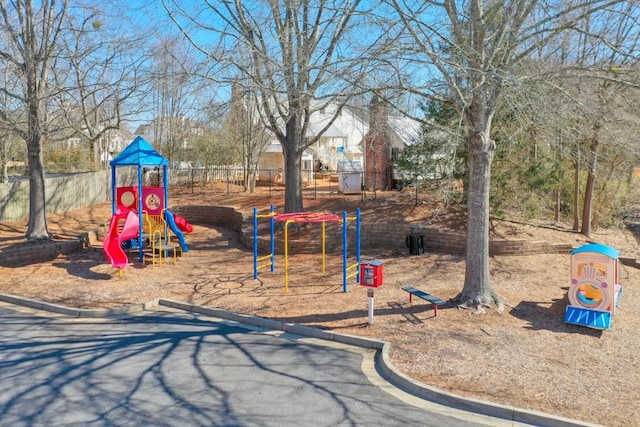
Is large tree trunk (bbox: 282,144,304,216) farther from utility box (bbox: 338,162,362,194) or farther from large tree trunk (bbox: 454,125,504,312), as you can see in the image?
large tree trunk (bbox: 454,125,504,312)

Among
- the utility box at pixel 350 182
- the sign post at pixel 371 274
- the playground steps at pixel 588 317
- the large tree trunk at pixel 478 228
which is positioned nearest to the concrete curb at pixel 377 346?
the sign post at pixel 371 274

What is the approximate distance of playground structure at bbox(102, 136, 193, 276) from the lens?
12.3 meters

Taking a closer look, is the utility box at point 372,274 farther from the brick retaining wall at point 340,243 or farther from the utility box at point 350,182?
the utility box at point 350,182

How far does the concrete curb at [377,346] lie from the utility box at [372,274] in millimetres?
1120

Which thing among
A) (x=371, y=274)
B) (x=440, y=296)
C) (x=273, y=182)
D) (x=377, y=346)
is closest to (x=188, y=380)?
(x=377, y=346)

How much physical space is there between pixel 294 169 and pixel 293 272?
4.28m

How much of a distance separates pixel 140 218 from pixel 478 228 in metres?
8.73

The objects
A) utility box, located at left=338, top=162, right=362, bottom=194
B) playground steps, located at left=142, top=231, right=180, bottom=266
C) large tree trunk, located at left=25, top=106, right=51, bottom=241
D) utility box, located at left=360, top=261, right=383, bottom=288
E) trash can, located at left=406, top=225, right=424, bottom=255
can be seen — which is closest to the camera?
utility box, located at left=360, top=261, right=383, bottom=288

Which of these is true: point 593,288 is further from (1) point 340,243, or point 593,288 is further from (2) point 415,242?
(1) point 340,243

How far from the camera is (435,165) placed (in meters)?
14.7

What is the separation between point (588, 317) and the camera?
8.15 m

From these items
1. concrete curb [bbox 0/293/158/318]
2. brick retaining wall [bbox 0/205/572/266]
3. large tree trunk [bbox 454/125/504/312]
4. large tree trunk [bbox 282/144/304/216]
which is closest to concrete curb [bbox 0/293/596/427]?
concrete curb [bbox 0/293/158/318]

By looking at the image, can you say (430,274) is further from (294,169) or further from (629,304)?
(294,169)

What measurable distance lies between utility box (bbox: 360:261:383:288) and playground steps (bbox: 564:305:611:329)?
316 centimetres
